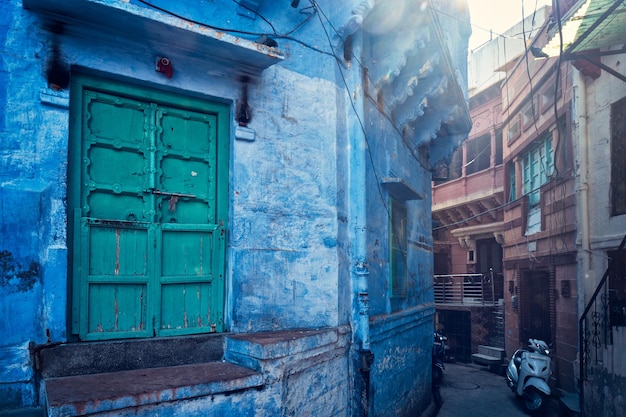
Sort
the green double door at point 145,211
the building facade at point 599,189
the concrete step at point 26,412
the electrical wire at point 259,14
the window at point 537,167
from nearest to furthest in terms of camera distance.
A: the concrete step at point 26,412 < the green double door at point 145,211 < the electrical wire at point 259,14 < the building facade at point 599,189 < the window at point 537,167

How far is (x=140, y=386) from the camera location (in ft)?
10.8

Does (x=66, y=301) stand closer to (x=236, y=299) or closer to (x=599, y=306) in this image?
(x=236, y=299)

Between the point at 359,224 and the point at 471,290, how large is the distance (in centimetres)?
1497

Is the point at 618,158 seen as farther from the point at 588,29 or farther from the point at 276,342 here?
the point at 276,342

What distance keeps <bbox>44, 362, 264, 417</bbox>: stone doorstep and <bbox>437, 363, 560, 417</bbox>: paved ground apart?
630 cm

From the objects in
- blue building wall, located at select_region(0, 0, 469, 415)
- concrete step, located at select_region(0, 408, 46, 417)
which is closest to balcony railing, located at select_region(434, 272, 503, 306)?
blue building wall, located at select_region(0, 0, 469, 415)

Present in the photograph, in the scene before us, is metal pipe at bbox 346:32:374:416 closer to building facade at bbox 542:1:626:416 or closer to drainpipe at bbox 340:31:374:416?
drainpipe at bbox 340:31:374:416

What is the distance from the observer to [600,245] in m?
9.31

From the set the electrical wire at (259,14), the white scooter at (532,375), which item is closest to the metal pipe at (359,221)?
the electrical wire at (259,14)

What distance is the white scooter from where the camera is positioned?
9672 mm

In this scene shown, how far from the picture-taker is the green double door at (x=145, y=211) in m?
3.79

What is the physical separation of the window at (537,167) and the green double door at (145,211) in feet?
32.3

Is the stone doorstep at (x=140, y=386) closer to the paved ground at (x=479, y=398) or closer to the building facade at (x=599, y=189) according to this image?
the paved ground at (x=479, y=398)

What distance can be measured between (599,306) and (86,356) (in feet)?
28.4
